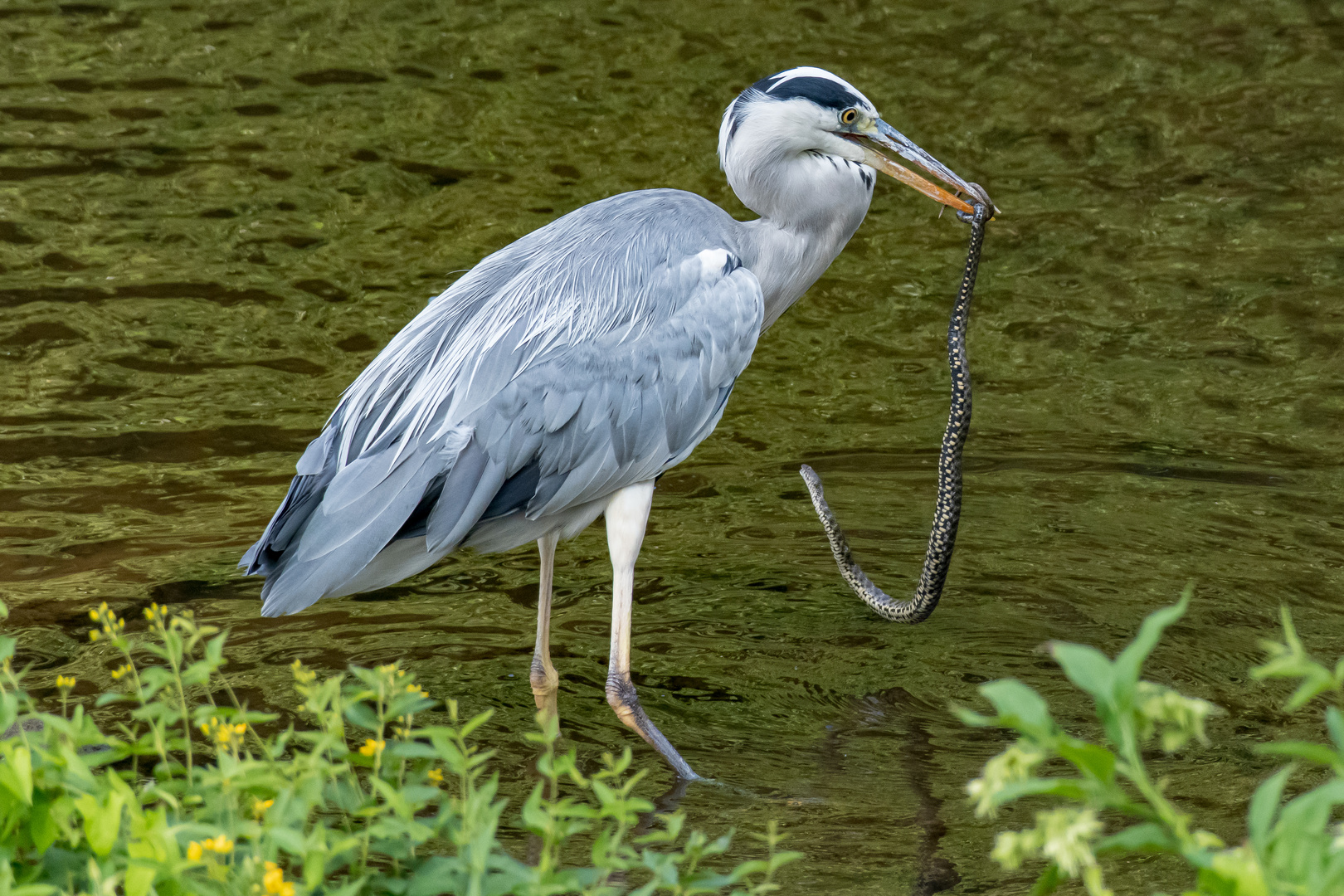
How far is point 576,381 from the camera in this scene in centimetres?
471

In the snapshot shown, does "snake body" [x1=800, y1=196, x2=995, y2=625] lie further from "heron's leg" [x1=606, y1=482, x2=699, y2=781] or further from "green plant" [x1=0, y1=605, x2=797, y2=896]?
"green plant" [x1=0, y1=605, x2=797, y2=896]

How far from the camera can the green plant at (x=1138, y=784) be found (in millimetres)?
1973

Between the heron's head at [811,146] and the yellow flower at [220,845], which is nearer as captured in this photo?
the yellow flower at [220,845]

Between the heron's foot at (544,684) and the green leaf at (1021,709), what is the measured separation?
3.02m

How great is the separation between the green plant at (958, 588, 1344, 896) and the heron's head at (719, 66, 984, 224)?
320cm

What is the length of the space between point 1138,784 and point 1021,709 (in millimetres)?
169

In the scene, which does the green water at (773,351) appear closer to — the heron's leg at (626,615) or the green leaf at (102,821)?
the heron's leg at (626,615)

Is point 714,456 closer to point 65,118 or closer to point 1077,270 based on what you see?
point 1077,270

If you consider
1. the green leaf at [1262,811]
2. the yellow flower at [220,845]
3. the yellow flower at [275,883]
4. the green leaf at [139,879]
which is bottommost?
the green leaf at [139,879]

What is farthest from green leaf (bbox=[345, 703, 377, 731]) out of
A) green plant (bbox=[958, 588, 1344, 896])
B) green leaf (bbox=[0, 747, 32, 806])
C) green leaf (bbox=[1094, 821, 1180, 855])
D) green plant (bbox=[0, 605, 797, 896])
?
green leaf (bbox=[1094, 821, 1180, 855])

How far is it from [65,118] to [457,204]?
290cm

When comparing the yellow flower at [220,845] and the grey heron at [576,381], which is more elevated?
the grey heron at [576,381]

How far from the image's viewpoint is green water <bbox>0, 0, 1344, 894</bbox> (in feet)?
17.0

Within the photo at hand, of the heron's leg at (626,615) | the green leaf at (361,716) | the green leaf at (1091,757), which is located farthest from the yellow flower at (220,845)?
the heron's leg at (626,615)
